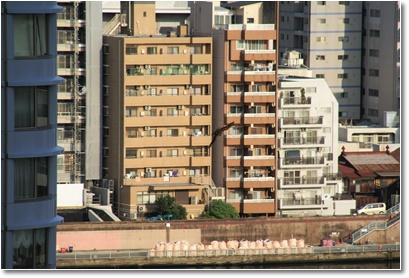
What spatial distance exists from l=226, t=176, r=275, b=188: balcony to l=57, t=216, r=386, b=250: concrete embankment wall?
0.67 meters

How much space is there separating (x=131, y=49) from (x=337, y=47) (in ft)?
38.3

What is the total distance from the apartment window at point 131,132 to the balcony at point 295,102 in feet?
8.52

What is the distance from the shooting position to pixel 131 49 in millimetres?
30828

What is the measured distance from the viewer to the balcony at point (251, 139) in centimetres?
3234

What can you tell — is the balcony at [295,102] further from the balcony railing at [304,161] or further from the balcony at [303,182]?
the balcony at [303,182]

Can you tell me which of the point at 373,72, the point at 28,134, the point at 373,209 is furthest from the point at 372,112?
the point at 28,134

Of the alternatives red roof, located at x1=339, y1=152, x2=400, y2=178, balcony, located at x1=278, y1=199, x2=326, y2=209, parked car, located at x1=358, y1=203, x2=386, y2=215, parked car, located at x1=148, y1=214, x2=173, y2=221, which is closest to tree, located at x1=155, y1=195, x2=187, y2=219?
parked car, located at x1=148, y1=214, x2=173, y2=221

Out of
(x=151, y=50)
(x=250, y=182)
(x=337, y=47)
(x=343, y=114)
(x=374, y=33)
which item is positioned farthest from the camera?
(x=337, y=47)

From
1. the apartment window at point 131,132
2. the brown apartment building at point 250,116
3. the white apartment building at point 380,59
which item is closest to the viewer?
the brown apartment building at point 250,116

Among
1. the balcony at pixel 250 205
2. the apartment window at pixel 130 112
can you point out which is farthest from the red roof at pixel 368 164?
the apartment window at pixel 130 112

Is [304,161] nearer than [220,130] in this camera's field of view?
No

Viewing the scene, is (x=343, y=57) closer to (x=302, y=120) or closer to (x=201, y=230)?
(x=302, y=120)

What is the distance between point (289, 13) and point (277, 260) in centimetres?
1215

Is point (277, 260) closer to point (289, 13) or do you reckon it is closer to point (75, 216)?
point (75, 216)
